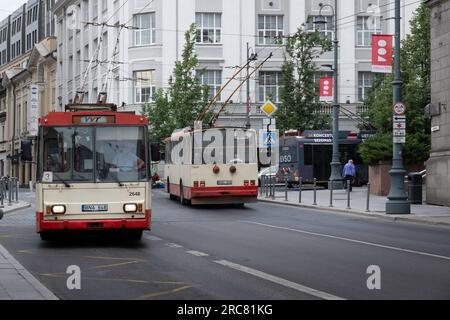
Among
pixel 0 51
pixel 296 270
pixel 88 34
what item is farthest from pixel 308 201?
pixel 0 51

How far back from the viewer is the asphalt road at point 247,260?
981 cm

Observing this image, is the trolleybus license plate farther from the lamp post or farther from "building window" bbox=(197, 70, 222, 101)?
"building window" bbox=(197, 70, 222, 101)

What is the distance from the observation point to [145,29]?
56.3 meters

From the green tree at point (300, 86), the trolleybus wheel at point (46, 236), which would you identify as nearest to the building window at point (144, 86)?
the green tree at point (300, 86)

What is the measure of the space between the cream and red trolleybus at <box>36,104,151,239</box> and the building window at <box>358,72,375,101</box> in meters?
43.1

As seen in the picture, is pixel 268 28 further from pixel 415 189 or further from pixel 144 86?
pixel 415 189

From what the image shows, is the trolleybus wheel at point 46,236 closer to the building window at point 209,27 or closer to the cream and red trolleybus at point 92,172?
the cream and red trolleybus at point 92,172

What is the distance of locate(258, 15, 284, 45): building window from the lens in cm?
5647

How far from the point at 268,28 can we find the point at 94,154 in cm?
4278

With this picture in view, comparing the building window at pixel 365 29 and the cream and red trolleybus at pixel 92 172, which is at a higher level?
the building window at pixel 365 29

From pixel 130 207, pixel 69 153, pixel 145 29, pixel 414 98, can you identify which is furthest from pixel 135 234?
pixel 145 29

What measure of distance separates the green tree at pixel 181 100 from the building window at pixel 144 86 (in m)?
4.56

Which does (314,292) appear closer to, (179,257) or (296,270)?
(296,270)

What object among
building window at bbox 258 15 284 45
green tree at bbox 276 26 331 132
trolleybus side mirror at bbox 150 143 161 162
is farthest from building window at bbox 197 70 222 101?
trolleybus side mirror at bbox 150 143 161 162
